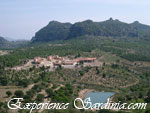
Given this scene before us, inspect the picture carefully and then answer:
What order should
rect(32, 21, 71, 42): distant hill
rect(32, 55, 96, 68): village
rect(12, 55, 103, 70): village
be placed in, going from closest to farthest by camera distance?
rect(12, 55, 103, 70): village, rect(32, 55, 96, 68): village, rect(32, 21, 71, 42): distant hill

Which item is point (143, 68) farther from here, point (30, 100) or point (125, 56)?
point (30, 100)

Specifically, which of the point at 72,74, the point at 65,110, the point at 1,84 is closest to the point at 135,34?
the point at 72,74

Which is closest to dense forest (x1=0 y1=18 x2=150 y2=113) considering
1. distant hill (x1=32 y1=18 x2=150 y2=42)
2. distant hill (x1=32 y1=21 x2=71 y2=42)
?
distant hill (x1=32 y1=18 x2=150 y2=42)

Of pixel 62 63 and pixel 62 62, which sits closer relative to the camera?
pixel 62 63

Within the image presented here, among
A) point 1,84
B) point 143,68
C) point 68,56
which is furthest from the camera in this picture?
point 68,56

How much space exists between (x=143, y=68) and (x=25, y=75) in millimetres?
28046

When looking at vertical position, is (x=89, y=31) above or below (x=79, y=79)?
above

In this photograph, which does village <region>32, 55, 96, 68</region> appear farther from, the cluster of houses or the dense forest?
the dense forest

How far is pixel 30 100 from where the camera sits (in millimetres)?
33969

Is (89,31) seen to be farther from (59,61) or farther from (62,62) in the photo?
(62,62)

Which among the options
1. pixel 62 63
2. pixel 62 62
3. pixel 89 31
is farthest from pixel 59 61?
pixel 89 31

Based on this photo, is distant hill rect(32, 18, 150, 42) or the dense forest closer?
the dense forest

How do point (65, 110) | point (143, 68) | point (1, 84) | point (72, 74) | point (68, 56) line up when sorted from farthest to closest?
point (68, 56) < point (143, 68) < point (72, 74) < point (1, 84) < point (65, 110)

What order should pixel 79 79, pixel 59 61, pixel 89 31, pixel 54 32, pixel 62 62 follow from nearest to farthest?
pixel 79 79, pixel 62 62, pixel 59 61, pixel 89 31, pixel 54 32
